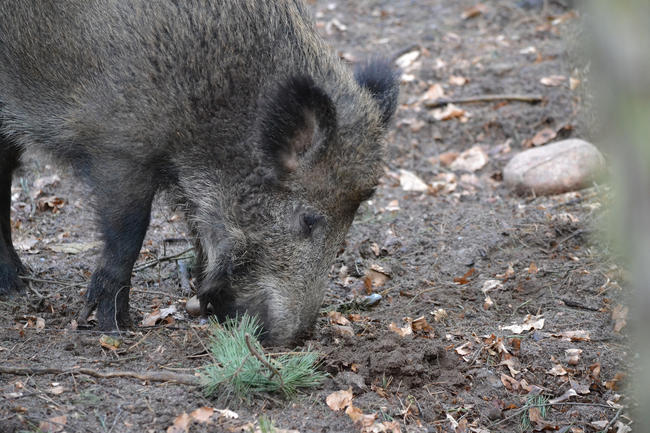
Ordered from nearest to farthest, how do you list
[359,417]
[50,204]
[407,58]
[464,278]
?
[359,417] → [464,278] → [50,204] → [407,58]

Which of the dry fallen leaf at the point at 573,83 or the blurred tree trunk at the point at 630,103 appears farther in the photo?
the dry fallen leaf at the point at 573,83

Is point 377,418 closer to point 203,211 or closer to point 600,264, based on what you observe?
point 203,211

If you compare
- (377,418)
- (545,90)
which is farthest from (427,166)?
(377,418)

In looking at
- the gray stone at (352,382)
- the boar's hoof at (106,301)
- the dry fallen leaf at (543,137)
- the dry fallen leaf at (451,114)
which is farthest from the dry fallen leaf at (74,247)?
the dry fallen leaf at (543,137)

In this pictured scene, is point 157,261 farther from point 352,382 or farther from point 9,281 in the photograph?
point 352,382

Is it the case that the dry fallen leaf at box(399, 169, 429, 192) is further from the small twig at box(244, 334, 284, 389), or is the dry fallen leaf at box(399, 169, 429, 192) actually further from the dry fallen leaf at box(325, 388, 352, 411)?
the small twig at box(244, 334, 284, 389)

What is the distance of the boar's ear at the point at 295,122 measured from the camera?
4055mm

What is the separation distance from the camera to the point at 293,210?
14.2 feet

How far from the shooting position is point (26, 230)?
20.4 ft

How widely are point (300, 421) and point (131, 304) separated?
6.70 ft

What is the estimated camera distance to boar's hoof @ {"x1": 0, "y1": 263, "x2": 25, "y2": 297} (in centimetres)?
506

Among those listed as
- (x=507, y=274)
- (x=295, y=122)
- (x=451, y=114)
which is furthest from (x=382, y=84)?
(x=451, y=114)

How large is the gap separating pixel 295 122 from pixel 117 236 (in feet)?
3.90

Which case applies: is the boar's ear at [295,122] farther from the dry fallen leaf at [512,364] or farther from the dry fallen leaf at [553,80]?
the dry fallen leaf at [553,80]
